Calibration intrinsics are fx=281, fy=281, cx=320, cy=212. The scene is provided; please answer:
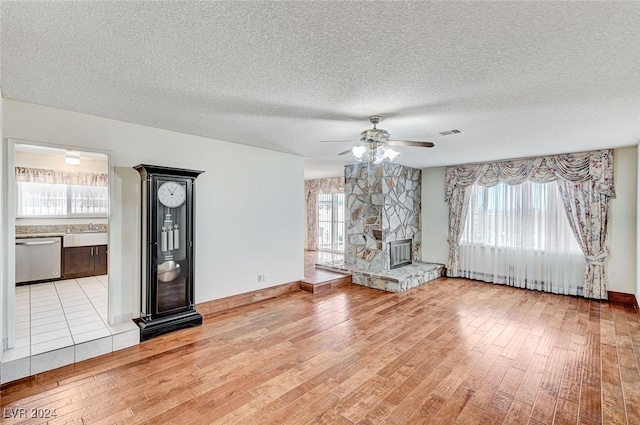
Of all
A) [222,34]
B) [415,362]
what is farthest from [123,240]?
[415,362]

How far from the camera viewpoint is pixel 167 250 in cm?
351

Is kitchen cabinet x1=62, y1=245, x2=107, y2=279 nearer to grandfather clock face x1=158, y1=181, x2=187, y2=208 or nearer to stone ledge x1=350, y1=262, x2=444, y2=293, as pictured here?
grandfather clock face x1=158, y1=181, x2=187, y2=208

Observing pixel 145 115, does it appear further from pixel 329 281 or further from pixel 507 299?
pixel 507 299

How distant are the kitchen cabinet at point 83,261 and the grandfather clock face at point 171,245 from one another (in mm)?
3221

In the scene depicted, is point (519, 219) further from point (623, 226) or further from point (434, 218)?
point (434, 218)

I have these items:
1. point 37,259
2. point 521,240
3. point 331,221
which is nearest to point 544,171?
point 521,240

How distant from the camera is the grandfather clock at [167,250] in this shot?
3.36m

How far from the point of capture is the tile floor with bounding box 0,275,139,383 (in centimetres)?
261

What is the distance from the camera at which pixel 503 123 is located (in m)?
3.36

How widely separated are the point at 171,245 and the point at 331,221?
20.6 ft

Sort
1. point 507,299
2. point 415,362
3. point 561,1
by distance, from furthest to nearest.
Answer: point 507,299 → point 415,362 → point 561,1

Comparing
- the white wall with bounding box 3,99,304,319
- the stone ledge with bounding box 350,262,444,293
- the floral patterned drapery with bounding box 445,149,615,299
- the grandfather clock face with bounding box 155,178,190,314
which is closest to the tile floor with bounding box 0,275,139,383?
the white wall with bounding box 3,99,304,319

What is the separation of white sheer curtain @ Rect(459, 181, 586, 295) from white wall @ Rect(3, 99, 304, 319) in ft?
12.7

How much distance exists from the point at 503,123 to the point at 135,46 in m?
3.72
